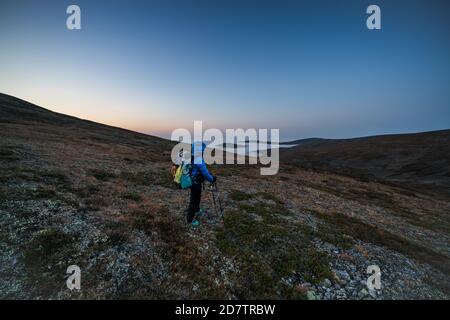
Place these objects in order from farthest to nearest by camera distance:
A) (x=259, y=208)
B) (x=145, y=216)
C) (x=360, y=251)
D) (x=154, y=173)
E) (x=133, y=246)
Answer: (x=154, y=173), (x=259, y=208), (x=145, y=216), (x=360, y=251), (x=133, y=246)

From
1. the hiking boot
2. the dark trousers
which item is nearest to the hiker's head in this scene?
the dark trousers

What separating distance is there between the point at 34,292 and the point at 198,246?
6067mm

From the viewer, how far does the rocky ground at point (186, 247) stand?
8.05 meters

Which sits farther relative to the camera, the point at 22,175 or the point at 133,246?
the point at 22,175

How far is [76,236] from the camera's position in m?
10.1

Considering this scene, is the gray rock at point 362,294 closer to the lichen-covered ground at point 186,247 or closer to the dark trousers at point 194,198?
the lichen-covered ground at point 186,247

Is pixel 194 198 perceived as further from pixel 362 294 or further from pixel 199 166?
pixel 362 294

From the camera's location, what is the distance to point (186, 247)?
10281mm

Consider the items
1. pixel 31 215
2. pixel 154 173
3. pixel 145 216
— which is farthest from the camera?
pixel 154 173

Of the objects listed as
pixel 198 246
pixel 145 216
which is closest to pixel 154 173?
pixel 145 216

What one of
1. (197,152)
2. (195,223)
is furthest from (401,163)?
(197,152)

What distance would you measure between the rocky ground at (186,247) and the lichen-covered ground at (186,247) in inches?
2.0

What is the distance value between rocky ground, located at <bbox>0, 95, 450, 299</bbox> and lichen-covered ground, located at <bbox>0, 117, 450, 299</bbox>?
5 cm
